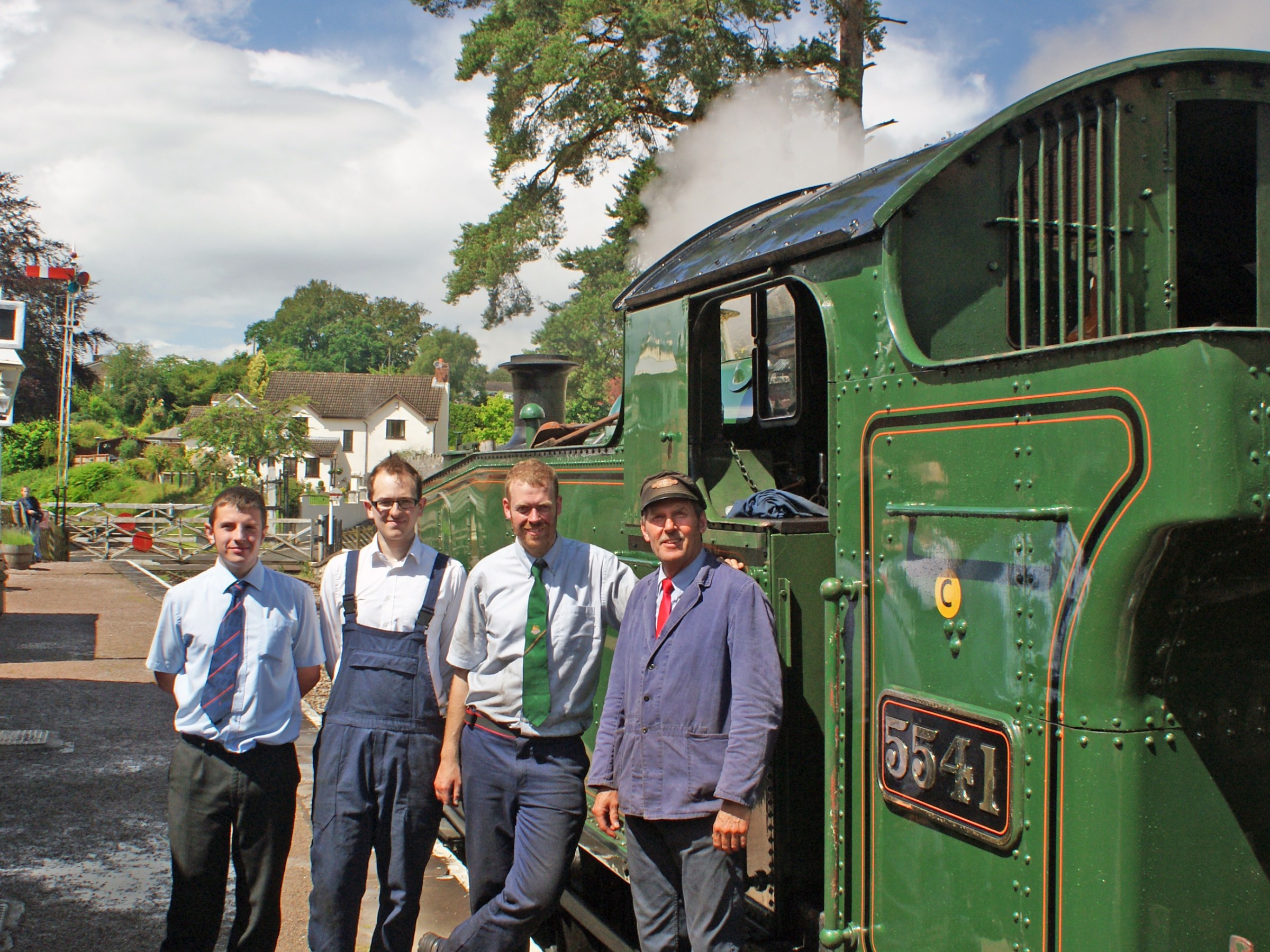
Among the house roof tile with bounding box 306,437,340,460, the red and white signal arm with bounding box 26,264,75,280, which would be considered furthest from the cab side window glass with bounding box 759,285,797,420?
the house roof tile with bounding box 306,437,340,460

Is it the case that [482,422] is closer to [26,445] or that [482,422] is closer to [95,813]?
[26,445]

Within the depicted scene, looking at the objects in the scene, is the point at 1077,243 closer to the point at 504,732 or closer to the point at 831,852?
the point at 831,852

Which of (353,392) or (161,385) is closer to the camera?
(353,392)

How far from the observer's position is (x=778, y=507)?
3396 millimetres

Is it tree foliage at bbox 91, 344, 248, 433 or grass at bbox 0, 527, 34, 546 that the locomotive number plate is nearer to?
grass at bbox 0, 527, 34, 546

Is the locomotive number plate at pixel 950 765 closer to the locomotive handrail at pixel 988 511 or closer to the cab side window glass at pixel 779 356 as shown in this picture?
the locomotive handrail at pixel 988 511

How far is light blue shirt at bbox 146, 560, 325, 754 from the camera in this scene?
131 inches

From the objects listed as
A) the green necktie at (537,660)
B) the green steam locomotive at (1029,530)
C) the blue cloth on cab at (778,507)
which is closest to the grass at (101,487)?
the green necktie at (537,660)

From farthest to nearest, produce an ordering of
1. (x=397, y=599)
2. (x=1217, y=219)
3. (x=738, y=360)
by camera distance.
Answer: (x=738, y=360)
(x=397, y=599)
(x=1217, y=219)

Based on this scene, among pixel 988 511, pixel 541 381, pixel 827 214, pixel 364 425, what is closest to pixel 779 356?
pixel 827 214

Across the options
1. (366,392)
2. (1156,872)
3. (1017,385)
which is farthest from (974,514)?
(366,392)

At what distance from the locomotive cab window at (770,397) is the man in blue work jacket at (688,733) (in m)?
0.85

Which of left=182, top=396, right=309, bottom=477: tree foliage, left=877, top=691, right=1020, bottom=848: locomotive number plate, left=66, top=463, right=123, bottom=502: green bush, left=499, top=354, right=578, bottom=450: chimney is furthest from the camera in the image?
left=66, top=463, right=123, bottom=502: green bush

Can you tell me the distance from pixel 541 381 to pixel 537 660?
5.38m
